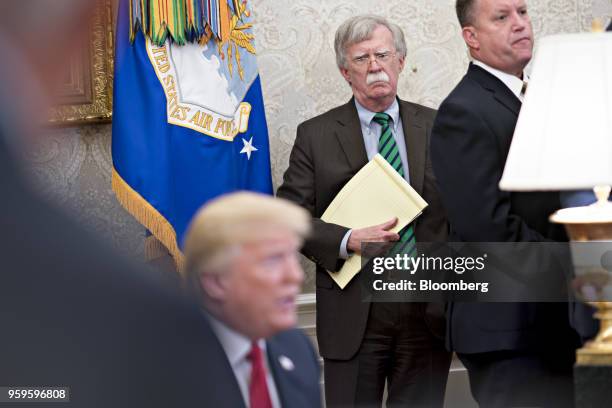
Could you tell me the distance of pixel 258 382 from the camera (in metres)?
1.00

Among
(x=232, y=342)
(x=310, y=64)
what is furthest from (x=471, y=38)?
(x=232, y=342)

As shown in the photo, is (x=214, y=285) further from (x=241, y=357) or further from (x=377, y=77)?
(x=377, y=77)

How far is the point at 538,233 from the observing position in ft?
8.30

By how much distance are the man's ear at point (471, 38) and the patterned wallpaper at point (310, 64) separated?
189 centimetres

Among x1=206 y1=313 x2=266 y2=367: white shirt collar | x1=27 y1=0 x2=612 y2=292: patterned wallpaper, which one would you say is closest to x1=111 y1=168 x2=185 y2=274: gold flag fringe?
x1=27 y1=0 x2=612 y2=292: patterned wallpaper

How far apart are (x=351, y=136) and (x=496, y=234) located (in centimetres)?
143

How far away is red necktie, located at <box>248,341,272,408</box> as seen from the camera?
3.23 ft

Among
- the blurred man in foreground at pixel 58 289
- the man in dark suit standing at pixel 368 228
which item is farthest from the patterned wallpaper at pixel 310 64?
the blurred man in foreground at pixel 58 289

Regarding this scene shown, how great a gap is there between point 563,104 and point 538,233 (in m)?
0.83

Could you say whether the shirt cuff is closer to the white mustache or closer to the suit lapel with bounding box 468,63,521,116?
the white mustache

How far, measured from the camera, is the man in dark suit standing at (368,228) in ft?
12.0

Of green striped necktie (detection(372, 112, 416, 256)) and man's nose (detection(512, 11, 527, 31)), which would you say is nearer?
man's nose (detection(512, 11, 527, 31))

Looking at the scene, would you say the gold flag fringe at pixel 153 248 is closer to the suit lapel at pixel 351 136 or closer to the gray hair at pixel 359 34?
the suit lapel at pixel 351 136
